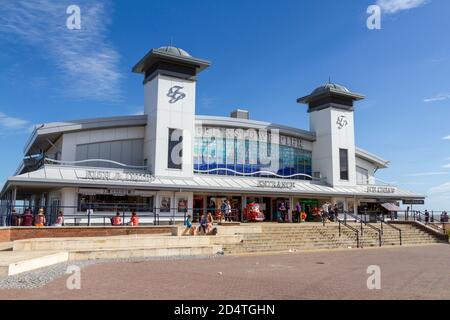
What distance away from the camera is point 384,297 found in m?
9.11

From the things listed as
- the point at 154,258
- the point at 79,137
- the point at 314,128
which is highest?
the point at 314,128

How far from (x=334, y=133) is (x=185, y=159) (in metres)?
14.1

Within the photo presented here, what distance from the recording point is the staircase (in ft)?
64.3

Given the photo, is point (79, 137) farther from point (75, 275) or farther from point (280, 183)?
point (75, 275)

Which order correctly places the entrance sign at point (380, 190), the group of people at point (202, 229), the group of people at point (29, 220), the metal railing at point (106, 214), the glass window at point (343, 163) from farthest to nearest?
the entrance sign at point (380, 190) → the glass window at point (343, 163) → the metal railing at point (106, 214) → the group of people at point (202, 229) → the group of people at point (29, 220)

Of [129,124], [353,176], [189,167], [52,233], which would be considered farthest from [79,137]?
[353,176]

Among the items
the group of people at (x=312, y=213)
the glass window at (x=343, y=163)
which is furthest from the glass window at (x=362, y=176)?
the group of people at (x=312, y=213)

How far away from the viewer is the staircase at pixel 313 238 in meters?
19.6

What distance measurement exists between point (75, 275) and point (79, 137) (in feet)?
57.9

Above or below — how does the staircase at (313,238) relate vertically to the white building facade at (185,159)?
below

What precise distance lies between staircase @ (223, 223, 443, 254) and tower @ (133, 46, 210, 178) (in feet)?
26.1

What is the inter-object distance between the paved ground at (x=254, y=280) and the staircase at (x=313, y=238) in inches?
118

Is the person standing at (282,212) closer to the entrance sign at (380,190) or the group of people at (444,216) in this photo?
the entrance sign at (380,190)
